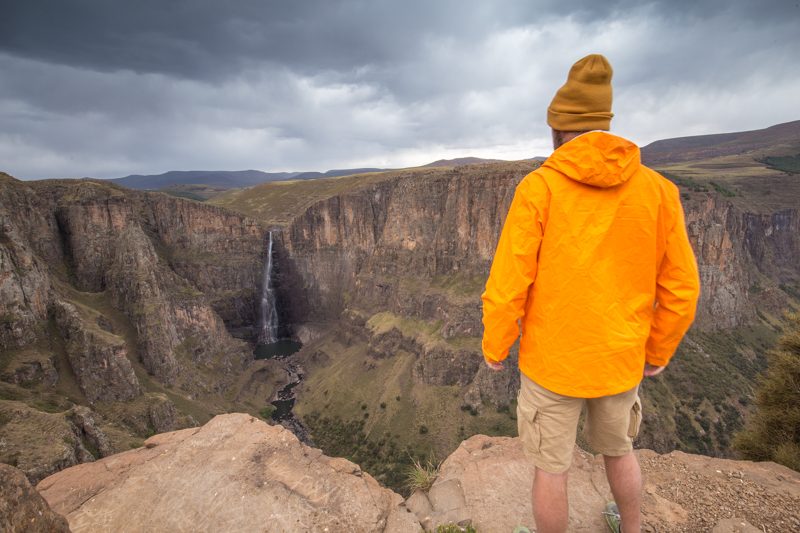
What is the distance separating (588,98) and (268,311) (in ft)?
252

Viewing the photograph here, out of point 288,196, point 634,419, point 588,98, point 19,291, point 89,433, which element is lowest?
point 89,433

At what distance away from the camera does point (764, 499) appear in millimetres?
5695

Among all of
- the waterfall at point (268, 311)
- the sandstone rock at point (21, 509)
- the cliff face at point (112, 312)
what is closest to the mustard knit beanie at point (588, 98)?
the sandstone rock at point (21, 509)

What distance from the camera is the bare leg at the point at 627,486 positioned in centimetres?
376

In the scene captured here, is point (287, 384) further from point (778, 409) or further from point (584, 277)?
point (584, 277)

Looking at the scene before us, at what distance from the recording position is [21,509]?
391 centimetres

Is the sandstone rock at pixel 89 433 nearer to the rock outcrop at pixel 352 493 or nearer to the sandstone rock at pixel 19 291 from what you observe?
the sandstone rock at pixel 19 291

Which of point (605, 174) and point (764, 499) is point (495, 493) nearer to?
point (764, 499)

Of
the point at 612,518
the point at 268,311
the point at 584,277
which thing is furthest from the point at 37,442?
the point at 268,311

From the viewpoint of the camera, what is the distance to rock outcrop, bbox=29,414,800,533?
5.50 m

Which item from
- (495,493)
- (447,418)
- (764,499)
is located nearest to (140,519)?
(495,493)

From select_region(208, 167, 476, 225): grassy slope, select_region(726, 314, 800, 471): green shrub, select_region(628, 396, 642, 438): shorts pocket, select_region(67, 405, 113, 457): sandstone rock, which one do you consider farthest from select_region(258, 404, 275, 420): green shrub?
select_region(628, 396, 642, 438): shorts pocket

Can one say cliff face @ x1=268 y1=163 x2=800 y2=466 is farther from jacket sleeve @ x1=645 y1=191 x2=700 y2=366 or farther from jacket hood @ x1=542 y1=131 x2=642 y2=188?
jacket hood @ x1=542 y1=131 x2=642 y2=188

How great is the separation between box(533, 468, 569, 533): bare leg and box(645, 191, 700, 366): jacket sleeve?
1.49 meters
